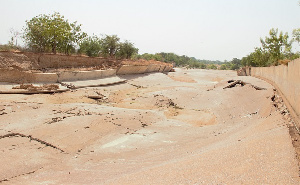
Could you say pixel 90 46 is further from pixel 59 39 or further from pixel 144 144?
pixel 144 144

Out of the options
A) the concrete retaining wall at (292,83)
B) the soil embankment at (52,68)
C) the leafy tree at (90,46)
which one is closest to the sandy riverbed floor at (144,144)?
the concrete retaining wall at (292,83)

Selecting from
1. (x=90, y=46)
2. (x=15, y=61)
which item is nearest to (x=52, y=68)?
(x=15, y=61)

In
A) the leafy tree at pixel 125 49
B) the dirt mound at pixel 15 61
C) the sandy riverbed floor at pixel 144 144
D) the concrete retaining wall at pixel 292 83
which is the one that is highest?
the leafy tree at pixel 125 49

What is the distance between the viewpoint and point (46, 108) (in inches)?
269

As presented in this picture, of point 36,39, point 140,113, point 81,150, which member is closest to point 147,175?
point 81,150

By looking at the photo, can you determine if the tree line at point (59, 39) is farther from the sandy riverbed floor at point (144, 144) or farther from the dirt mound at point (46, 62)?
the sandy riverbed floor at point (144, 144)

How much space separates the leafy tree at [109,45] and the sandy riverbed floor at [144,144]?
49.4 feet

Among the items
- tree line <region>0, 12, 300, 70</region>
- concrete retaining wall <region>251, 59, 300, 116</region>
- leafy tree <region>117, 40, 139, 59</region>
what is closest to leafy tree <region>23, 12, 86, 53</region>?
tree line <region>0, 12, 300, 70</region>

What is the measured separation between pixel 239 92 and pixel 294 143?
8369mm

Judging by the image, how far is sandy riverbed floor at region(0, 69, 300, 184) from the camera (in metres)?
2.26

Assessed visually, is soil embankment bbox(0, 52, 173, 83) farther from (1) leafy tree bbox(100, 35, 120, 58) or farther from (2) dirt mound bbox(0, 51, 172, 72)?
(1) leafy tree bbox(100, 35, 120, 58)

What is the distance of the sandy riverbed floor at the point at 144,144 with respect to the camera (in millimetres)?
2260

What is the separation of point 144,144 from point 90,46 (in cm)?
1864

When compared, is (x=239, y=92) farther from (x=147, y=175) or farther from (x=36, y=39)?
(x=36, y=39)
